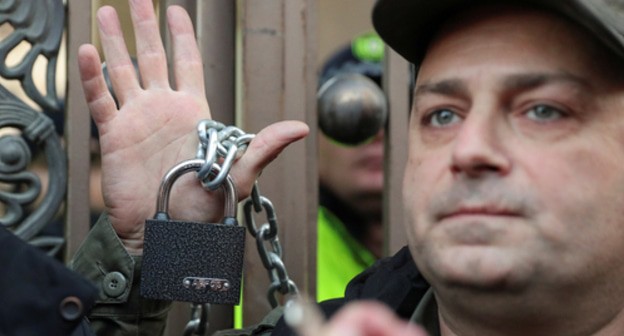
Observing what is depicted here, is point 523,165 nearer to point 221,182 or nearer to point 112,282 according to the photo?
point 221,182

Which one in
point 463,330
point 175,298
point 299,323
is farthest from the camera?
point 175,298

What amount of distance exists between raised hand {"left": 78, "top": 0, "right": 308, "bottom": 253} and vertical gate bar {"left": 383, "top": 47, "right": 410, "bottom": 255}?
1.49ft

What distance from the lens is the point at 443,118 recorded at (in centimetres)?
204

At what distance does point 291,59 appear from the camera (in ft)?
8.82

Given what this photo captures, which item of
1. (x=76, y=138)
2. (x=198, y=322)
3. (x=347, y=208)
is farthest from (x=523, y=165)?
(x=347, y=208)

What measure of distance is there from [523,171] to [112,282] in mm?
840

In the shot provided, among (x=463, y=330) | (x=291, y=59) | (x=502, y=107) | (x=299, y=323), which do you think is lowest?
(x=463, y=330)

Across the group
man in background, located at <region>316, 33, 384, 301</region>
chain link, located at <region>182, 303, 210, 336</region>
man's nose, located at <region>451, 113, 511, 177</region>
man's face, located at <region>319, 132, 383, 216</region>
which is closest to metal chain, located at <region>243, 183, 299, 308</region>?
chain link, located at <region>182, 303, 210, 336</region>

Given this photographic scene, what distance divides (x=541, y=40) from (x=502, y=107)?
11 centimetres

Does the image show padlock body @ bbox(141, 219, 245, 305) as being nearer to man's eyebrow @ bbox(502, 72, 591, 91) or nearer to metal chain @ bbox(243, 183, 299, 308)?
metal chain @ bbox(243, 183, 299, 308)

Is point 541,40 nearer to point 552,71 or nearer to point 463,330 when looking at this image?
point 552,71

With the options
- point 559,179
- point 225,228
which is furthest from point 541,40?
point 225,228

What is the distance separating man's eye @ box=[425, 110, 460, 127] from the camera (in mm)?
2033

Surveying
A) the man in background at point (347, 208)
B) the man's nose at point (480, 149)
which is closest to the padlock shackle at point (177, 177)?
the man's nose at point (480, 149)
